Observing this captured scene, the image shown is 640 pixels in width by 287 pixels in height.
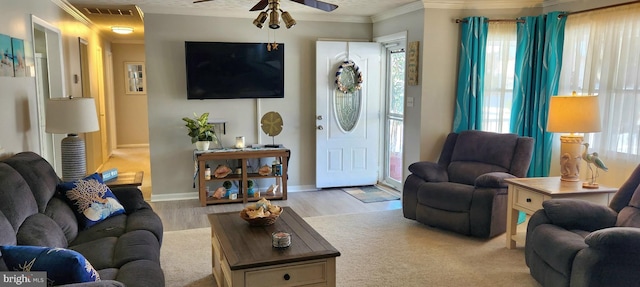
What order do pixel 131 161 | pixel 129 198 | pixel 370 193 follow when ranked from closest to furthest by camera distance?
pixel 129 198 → pixel 370 193 → pixel 131 161

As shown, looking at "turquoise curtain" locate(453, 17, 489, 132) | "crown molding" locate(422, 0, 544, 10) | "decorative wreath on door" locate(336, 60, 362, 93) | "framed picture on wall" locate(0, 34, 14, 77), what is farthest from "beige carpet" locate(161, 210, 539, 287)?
"crown molding" locate(422, 0, 544, 10)

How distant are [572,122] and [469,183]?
3.85ft

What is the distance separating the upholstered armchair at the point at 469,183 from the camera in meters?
4.07

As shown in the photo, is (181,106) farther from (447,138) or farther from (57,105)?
(447,138)

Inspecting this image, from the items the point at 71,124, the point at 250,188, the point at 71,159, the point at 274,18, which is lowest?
the point at 250,188

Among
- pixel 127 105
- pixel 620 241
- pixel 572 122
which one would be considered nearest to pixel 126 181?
pixel 620 241

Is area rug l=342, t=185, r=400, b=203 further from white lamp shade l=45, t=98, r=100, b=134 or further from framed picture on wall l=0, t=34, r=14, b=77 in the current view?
framed picture on wall l=0, t=34, r=14, b=77

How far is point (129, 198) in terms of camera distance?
3580 millimetres

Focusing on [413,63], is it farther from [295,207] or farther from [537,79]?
[295,207]

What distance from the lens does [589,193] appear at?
3.58m

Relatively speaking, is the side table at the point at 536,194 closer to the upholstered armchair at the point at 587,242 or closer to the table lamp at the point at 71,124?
the upholstered armchair at the point at 587,242

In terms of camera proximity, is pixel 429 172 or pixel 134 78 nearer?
pixel 429 172

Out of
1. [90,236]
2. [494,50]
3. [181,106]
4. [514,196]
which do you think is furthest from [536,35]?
[90,236]

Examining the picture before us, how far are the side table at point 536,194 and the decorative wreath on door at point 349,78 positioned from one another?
8.52 feet
